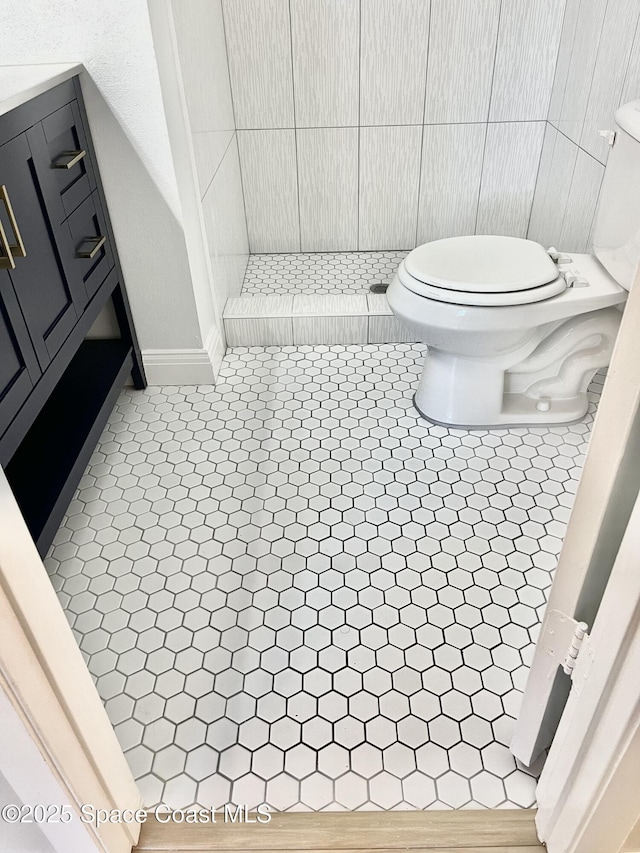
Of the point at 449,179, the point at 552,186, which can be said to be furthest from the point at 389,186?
the point at 552,186

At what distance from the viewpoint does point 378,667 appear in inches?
47.4

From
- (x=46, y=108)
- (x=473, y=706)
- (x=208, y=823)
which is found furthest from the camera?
(x=46, y=108)

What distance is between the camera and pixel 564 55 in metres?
2.10

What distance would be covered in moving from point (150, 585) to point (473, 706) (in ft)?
2.26

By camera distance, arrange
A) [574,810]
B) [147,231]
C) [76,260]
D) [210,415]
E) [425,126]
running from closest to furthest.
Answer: [574,810] < [76,260] < [147,231] < [210,415] < [425,126]

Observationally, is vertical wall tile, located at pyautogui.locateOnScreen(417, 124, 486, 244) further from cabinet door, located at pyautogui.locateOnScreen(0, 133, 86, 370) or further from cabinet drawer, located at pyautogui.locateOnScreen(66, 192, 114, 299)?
cabinet door, located at pyautogui.locateOnScreen(0, 133, 86, 370)

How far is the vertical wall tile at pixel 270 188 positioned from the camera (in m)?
2.39

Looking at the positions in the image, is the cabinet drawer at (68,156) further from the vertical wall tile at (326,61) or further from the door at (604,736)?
the door at (604,736)

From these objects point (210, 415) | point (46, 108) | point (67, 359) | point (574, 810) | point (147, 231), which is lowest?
point (210, 415)

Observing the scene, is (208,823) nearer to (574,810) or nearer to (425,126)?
Answer: (574,810)

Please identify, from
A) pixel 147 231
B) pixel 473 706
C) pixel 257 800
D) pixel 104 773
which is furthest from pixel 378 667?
pixel 147 231

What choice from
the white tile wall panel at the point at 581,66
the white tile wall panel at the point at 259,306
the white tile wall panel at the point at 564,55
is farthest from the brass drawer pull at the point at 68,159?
the white tile wall panel at the point at 564,55

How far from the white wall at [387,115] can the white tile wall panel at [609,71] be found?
421 mm

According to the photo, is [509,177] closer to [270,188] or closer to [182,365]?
[270,188]
